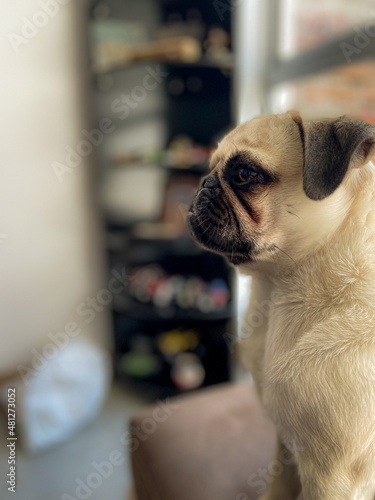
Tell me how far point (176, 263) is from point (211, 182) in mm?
1589

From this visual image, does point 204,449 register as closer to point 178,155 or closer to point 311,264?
point 311,264

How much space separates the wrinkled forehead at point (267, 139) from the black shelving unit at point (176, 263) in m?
1.30

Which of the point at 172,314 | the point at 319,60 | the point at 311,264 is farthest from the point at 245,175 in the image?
the point at 172,314

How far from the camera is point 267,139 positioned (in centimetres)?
61

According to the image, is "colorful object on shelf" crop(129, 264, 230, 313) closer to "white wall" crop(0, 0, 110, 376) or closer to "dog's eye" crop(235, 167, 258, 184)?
"white wall" crop(0, 0, 110, 376)

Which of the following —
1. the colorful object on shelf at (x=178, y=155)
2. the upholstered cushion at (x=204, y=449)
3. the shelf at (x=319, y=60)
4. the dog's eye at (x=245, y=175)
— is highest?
the shelf at (x=319, y=60)

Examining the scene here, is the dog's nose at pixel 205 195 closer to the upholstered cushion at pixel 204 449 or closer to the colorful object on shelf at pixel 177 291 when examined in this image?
the upholstered cushion at pixel 204 449

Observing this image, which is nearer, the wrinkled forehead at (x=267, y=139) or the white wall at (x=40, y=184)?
the wrinkled forehead at (x=267, y=139)

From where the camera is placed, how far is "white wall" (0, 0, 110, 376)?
1.90 meters

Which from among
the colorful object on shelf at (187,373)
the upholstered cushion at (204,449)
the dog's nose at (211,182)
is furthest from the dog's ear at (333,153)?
the colorful object on shelf at (187,373)

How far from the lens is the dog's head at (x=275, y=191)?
0.57 meters

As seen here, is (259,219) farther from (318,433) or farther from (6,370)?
(6,370)

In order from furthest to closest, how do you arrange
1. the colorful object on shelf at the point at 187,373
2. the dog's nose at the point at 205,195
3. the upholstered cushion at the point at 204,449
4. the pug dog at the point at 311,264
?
the colorful object on shelf at the point at 187,373 → the upholstered cushion at the point at 204,449 → the dog's nose at the point at 205,195 → the pug dog at the point at 311,264

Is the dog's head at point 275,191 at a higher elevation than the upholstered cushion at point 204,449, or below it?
higher
